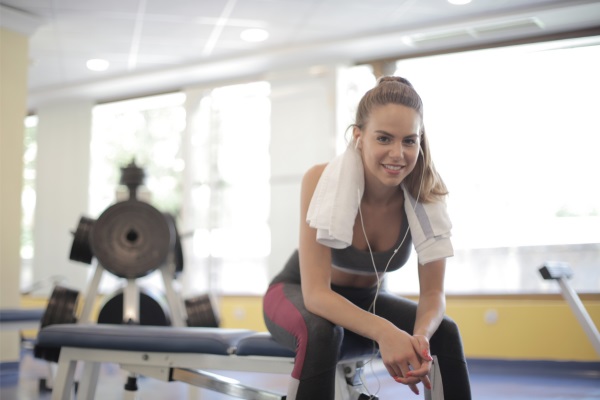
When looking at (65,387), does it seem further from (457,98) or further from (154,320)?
(457,98)

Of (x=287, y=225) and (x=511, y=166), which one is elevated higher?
(x=511, y=166)

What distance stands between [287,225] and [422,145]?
3984 mm

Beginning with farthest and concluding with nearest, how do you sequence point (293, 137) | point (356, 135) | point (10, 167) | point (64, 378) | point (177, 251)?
point (293, 137)
point (10, 167)
point (177, 251)
point (64, 378)
point (356, 135)

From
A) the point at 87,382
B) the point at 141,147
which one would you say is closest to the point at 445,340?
the point at 87,382

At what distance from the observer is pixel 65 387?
2.05 m

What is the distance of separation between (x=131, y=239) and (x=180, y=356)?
63.1 inches

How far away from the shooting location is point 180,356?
6.25ft

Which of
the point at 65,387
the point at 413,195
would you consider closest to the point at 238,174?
the point at 65,387

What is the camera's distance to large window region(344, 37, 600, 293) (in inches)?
179

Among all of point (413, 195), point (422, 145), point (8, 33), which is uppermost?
point (8, 33)

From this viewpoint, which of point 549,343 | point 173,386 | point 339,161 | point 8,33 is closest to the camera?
point 339,161

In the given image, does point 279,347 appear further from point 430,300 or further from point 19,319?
point 19,319

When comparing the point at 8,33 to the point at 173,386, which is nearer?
the point at 173,386

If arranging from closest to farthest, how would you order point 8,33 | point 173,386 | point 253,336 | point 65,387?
point 253,336 < point 65,387 < point 173,386 < point 8,33
